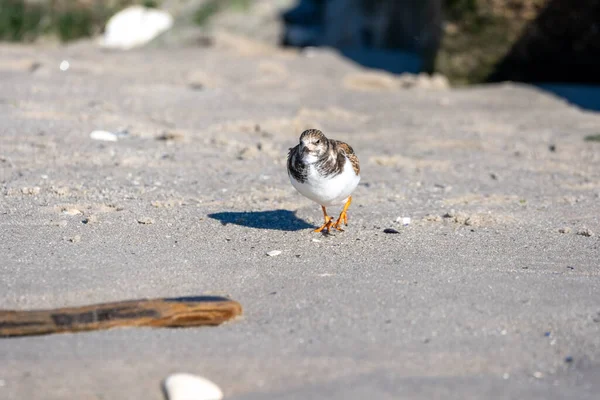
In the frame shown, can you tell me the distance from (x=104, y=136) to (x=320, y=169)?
341 centimetres

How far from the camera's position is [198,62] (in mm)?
12250

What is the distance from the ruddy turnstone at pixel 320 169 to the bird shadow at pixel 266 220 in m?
0.54

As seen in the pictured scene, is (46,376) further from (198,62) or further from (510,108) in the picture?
(198,62)

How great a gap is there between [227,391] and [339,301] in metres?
1.01

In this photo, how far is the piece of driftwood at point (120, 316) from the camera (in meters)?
3.61

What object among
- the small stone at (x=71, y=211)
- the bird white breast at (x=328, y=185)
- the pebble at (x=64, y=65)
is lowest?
the pebble at (x=64, y=65)

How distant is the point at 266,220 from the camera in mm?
5605

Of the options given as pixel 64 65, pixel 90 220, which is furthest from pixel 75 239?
pixel 64 65

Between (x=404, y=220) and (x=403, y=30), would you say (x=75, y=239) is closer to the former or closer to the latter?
(x=404, y=220)

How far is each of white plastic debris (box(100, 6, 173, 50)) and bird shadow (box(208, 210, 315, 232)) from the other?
10095 millimetres

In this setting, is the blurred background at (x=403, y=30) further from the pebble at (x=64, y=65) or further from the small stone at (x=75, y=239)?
the small stone at (x=75, y=239)

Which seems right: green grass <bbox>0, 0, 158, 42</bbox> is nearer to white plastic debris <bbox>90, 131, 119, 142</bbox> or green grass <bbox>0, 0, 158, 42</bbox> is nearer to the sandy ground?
the sandy ground

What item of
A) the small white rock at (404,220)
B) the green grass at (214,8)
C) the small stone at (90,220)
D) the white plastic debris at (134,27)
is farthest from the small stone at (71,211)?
the green grass at (214,8)

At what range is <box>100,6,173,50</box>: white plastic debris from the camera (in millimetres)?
15719
